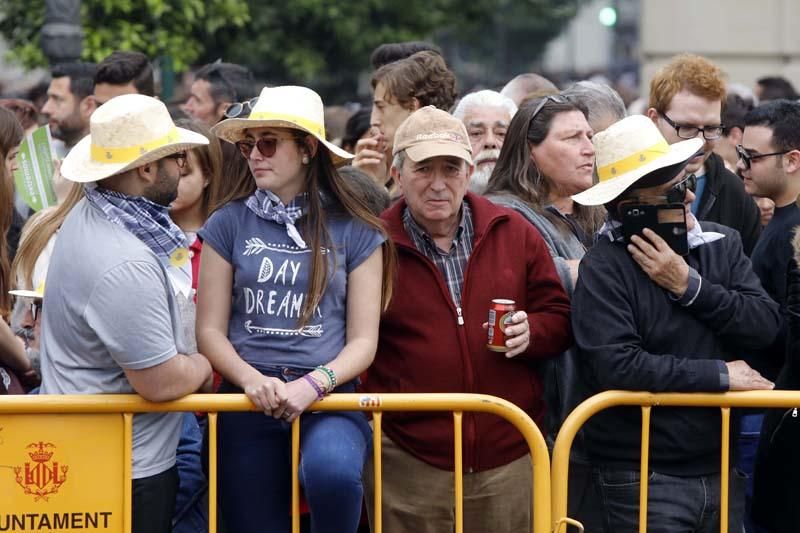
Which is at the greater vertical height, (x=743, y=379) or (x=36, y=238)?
(x=36, y=238)

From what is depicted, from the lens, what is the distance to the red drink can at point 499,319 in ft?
15.1

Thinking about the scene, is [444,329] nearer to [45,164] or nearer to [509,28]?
[45,164]


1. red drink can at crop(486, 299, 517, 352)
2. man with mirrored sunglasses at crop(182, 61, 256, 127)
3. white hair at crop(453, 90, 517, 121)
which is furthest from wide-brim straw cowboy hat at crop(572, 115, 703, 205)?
man with mirrored sunglasses at crop(182, 61, 256, 127)

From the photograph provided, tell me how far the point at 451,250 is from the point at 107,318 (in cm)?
137

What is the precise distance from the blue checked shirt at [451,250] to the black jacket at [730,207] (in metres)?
1.98

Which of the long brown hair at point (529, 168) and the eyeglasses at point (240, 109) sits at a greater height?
the eyeglasses at point (240, 109)

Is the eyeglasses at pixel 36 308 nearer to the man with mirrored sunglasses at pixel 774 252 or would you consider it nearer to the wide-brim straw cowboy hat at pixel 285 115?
the wide-brim straw cowboy hat at pixel 285 115

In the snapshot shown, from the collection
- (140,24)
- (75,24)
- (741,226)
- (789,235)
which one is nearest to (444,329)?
(789,235)

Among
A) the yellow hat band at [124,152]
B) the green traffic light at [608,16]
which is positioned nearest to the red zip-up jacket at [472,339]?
the yellow hat band at [124,152]

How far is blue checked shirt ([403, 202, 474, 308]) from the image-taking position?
4.91 meters

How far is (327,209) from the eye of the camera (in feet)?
15.8

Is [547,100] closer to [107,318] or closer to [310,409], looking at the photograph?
[310,409]

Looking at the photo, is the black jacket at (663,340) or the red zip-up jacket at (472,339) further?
the red zip-up jacket at (472,339)

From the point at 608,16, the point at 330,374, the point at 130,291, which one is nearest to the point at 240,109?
the point at 130,291
